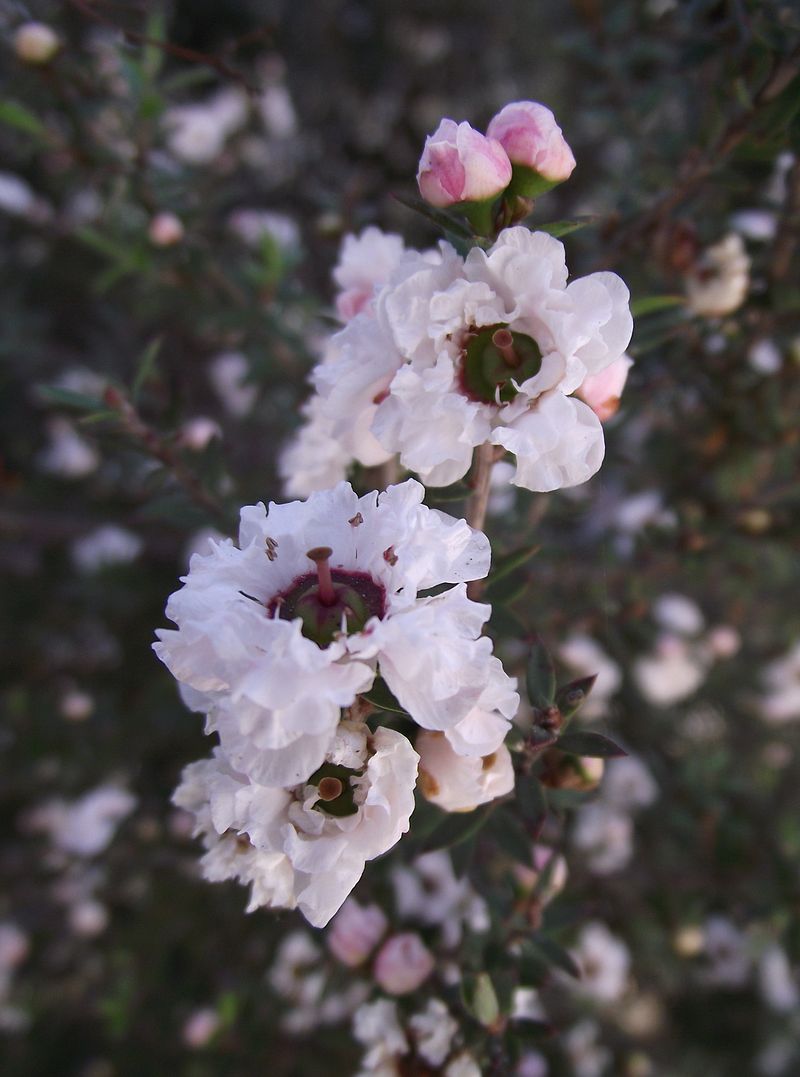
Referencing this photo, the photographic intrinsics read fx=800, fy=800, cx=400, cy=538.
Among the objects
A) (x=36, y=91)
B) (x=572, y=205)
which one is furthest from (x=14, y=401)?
(x=572, y=205)

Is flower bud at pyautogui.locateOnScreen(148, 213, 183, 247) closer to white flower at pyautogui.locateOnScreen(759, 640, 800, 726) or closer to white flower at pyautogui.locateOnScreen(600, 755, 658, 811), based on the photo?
white flower at pyautogui.locateOnScreen(600, 755, 658, 811)

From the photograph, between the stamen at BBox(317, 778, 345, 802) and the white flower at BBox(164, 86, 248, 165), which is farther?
the white flower at BBox(164, 86, 248, 165)

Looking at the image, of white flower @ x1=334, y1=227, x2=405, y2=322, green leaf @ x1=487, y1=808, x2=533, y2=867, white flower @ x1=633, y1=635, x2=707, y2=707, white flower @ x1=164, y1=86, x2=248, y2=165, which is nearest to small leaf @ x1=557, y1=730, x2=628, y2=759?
green leaf @ x1=487, y1=808, x2=533, y2=867

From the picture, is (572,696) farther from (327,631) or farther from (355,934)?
(355,934)

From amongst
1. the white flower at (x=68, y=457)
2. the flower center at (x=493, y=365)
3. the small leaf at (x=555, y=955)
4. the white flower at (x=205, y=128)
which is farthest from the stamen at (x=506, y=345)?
the white flower at (x=68, y=457)

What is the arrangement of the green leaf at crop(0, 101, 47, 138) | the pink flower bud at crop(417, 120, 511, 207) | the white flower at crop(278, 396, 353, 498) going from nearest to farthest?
the pink flower bud at crop(417, 120, 511, 207) → the white flower at crop(278, 396, 353, 498) → the green leaf at crop(0, 101, 47, 138)

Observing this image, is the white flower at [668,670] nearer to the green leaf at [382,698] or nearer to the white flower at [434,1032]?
the white flower at [434,1032]
